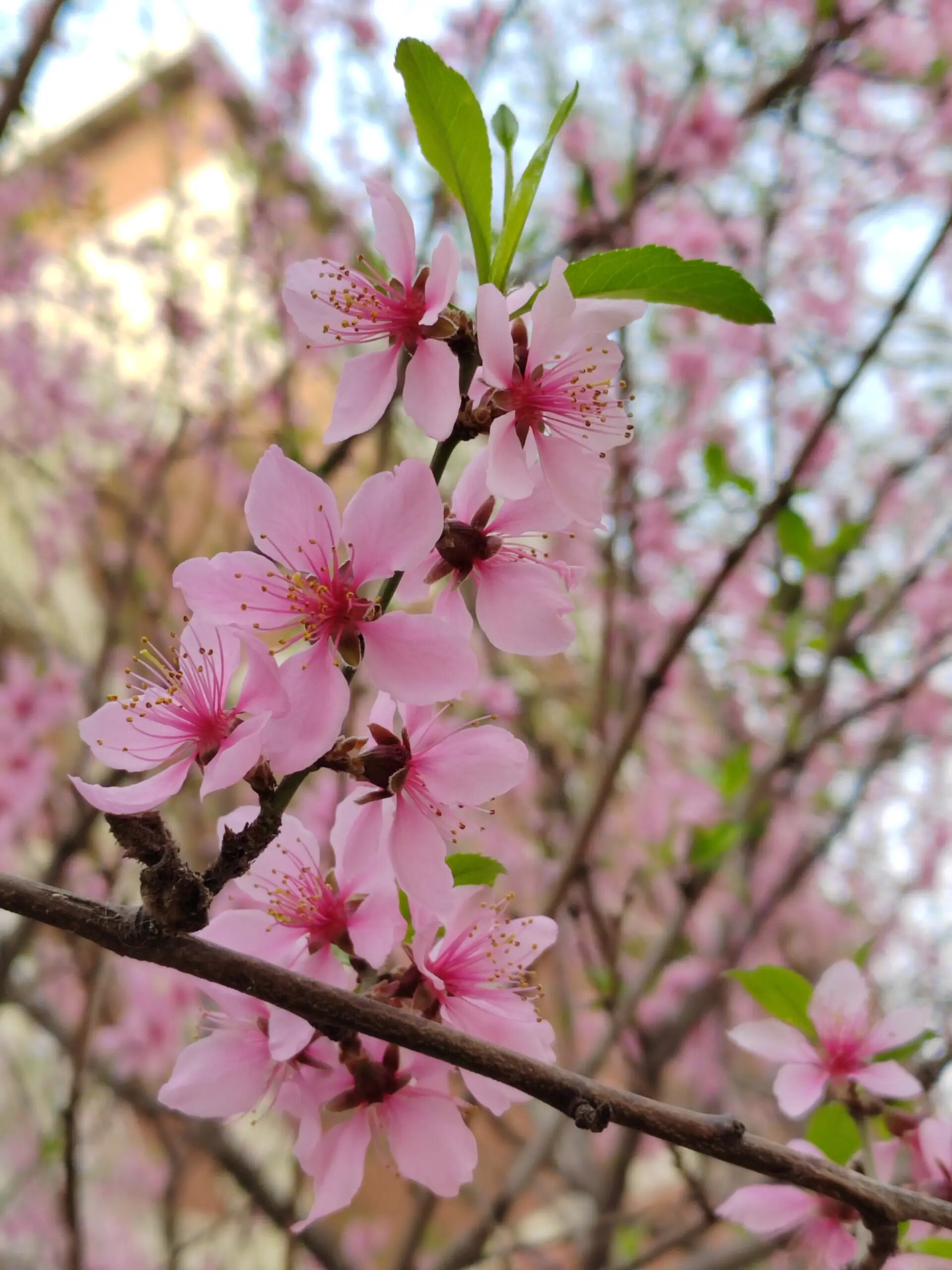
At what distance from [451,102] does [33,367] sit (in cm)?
462

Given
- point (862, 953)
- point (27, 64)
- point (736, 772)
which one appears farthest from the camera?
point (736, 772)

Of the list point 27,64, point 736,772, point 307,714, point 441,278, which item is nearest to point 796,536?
point 736,772

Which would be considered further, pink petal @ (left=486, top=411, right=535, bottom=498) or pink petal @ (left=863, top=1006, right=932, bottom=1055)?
pink petal @ (left=863, top=1006, right=932, bottom=1055)

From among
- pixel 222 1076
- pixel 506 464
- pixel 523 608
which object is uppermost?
pixel 506 464

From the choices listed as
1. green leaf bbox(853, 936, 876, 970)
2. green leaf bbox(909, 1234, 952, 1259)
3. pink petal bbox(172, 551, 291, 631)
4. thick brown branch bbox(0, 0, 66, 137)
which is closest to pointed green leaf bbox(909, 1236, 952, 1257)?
green leaf bbox(909, 1234, 952, 1259)

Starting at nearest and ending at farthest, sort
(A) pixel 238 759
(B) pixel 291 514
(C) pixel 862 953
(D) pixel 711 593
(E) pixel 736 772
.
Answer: (A) pixel 238 759
(B) pixel 291 514
(C) pixel 862 953
(D) pixel 711 593
(E) pixel 736 772

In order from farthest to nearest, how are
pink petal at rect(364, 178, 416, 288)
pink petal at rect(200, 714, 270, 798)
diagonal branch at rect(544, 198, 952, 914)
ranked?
diagonal branch at rect(544, 198, 952, 914), pink petal at rect(364, 178, 416, 288), pink petal at rect(200, 714, 270, 798)

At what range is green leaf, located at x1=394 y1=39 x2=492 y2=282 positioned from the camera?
0.64 m

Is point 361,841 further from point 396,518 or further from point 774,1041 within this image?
point 774,1041

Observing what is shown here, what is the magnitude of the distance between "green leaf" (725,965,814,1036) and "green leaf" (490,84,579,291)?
1.88ft

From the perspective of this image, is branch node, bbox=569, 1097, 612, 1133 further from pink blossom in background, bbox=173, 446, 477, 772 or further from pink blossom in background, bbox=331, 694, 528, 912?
pink blossom in background, bbox=173, 446, 477, 772

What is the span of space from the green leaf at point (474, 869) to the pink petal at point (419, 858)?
4.0 inches

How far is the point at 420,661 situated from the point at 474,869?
0.21 m

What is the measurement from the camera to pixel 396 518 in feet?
1.91
